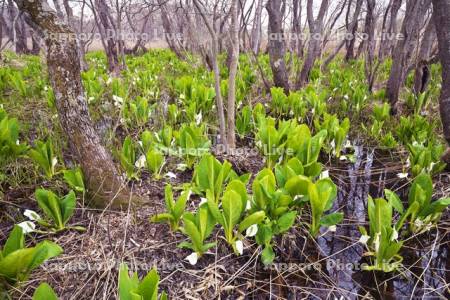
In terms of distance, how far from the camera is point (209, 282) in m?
1.75

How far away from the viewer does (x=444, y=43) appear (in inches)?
90.0

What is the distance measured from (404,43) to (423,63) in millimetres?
351

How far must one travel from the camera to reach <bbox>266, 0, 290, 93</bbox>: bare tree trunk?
4984 millimetres

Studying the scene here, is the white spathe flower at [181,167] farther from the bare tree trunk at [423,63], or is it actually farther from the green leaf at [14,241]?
the bare tree trunk at [423,63]

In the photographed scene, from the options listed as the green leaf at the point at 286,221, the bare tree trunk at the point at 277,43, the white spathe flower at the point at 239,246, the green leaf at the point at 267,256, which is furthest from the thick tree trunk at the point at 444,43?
the bare tree trunk at the point at 277,43

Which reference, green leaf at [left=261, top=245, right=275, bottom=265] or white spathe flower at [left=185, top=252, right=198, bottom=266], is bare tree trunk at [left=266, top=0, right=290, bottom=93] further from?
white spathe flower at [left=185, top=252, right=198, bottom=266]

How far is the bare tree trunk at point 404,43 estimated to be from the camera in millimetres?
4125

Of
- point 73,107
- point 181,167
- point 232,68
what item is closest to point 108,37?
point 232,68

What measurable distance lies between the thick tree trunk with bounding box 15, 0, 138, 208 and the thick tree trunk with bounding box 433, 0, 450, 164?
2.13m

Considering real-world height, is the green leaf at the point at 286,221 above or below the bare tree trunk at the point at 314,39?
below

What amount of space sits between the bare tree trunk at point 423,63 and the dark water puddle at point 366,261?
84.4 inches

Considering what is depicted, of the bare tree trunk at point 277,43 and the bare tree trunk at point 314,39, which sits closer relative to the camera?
the bare tree trunk at point 277,43

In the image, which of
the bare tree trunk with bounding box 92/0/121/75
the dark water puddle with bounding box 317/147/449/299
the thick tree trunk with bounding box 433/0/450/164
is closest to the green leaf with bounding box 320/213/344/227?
the dark water puddle with bounding box 317/147/449/299

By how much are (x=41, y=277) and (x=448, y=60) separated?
→ 265 centimetres
